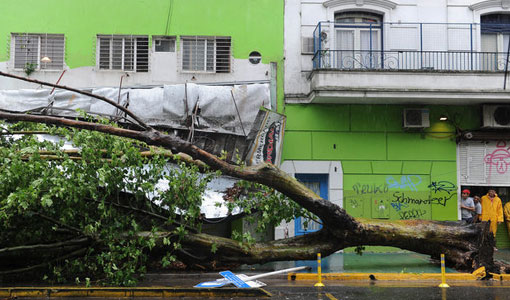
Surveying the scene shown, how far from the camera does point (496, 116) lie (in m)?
14.9

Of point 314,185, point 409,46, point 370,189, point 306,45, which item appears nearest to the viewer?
point 370,189

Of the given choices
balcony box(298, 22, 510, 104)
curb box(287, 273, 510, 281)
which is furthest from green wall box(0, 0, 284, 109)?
curb box(287, 273, 510, 281)

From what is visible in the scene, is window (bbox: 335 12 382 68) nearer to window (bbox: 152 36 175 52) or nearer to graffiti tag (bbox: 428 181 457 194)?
graffiti tag (bbox: 428 181 457 194)

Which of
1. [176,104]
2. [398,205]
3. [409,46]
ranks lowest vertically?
[398,205]

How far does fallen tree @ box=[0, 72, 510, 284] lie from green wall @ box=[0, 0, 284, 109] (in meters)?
5.08

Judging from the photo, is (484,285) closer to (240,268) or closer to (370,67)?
(240,268)

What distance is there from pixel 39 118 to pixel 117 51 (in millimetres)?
6842

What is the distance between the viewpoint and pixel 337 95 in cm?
1416

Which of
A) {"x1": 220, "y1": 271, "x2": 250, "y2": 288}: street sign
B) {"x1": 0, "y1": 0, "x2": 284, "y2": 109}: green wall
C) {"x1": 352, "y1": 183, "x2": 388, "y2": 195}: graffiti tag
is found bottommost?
{"x1": 220, "y1": 271, "x2": 250, "y2": 288}: street sign

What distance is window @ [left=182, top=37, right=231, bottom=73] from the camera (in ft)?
50.2

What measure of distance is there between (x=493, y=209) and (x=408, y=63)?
4.83 meters

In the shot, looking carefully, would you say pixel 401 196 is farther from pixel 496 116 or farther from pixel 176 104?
pixel 176 104

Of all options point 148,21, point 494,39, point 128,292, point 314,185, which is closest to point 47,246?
point 128,292

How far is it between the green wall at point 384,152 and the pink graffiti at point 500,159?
1011 millimetres
